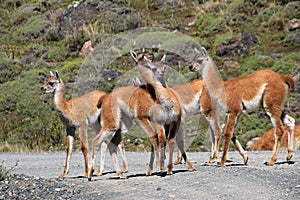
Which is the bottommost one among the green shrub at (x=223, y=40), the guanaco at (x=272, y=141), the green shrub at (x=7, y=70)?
the guanaco at (x=272, y=141)

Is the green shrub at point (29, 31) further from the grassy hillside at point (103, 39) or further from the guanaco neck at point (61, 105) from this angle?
the guanaco neck at point (61, 105)

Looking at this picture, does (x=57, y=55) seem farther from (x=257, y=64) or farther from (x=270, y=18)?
(x=270, y=18)

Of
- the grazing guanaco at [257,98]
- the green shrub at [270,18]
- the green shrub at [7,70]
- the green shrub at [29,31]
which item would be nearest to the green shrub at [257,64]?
the green shrub at [270,18]

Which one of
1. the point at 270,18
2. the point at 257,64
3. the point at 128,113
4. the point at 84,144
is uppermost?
the point at 270,18

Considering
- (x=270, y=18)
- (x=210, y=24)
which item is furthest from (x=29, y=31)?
(x=270, y=18)

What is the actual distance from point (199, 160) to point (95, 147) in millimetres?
3565

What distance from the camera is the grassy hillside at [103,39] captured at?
20.5 metres

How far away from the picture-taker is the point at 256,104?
1100cm

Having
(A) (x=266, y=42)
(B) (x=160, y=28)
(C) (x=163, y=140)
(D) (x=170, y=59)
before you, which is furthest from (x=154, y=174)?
(B) (x=160, y=28)

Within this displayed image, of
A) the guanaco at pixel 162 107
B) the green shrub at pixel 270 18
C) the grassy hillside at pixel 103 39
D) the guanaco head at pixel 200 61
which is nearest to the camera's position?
the guanaco at pixel 162 107

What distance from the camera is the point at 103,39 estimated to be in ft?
105

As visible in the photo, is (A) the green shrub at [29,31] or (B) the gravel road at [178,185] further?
(A) the green shrub at [29,31]

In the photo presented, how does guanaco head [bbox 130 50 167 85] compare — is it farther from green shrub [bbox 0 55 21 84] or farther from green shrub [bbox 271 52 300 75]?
green shrub [bbox 0 55 21 84]

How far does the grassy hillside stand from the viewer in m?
20.5
